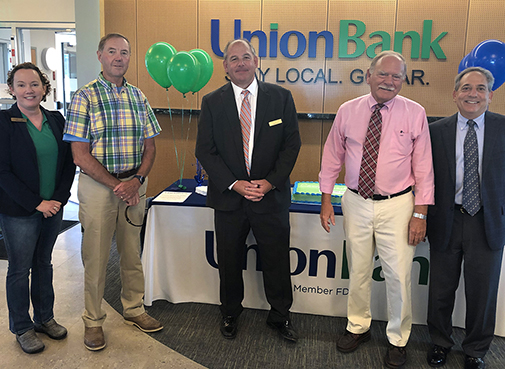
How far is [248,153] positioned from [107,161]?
33.0 inches

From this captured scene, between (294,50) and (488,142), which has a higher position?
(294,50)

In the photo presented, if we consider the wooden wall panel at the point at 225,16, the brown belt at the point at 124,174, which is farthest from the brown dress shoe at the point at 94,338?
the wooden wall panel at the point at 225,16

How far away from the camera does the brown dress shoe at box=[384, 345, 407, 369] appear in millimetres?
2395

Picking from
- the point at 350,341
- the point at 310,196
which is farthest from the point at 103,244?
the point at 350,341

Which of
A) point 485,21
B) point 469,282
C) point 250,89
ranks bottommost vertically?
point 469,282

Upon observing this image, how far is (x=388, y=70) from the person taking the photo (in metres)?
2.20

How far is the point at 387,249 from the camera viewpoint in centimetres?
236

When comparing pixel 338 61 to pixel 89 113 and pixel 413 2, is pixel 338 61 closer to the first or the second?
pixel 413 2

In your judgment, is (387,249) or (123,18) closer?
(387,249)

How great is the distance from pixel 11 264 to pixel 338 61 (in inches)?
154

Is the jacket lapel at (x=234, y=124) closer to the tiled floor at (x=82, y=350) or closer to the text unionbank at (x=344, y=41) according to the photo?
the tiled floor at (x=82, y=350)

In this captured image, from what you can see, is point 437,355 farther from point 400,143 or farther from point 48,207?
point 48,207

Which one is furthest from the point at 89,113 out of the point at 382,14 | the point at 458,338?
the point at 382,14

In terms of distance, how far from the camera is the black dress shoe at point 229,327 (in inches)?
106
